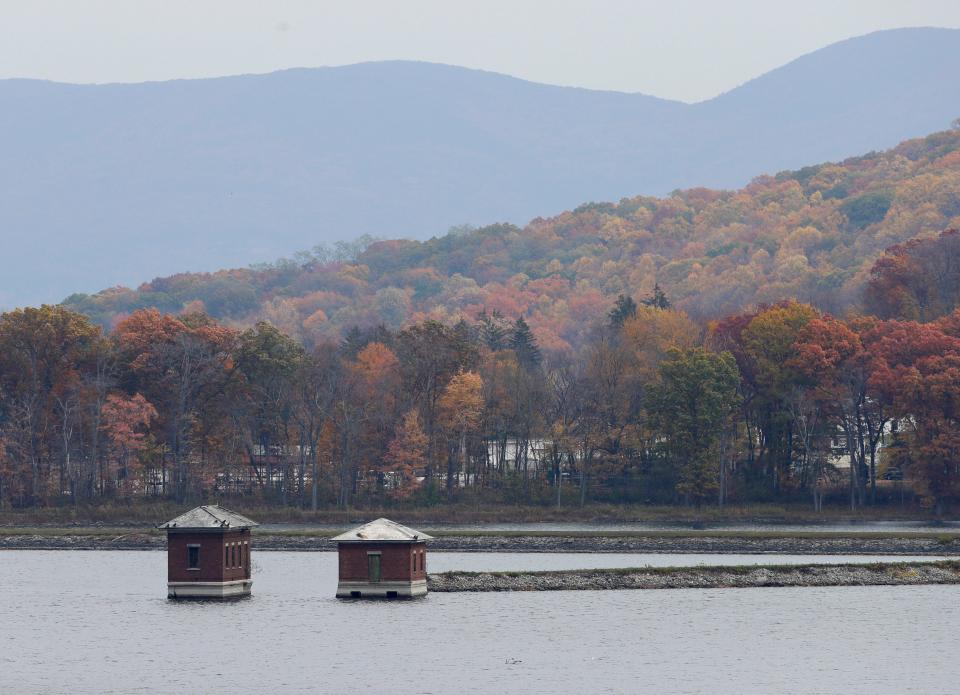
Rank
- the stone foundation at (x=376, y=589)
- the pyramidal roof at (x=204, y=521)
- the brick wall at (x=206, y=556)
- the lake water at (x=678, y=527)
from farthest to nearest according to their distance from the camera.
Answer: the lake water at (x=678, y=527)
the stone foundation at (x=376, y=589)
the brick wall at (x=206, y=556)
the pyramidal roof at (x=204, y=521)

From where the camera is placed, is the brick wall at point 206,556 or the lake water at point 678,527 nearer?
the brick wall at point 206,556

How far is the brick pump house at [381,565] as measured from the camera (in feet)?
197

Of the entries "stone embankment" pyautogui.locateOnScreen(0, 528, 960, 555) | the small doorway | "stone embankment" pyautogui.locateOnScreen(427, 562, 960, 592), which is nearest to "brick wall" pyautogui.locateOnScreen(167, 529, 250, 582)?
the small doorway

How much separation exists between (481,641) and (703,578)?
55.8ft

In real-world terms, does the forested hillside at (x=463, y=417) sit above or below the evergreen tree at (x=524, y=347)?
below

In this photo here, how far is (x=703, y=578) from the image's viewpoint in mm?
68312

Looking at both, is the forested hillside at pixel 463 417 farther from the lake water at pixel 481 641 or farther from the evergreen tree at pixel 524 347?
the lake water at pixel 481 641

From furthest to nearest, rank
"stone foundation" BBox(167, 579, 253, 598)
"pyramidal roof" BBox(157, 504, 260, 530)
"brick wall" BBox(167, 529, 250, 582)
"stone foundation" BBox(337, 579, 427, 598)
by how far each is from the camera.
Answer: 1. "stone foundation" BBox(167, 579, 253, 598)
2. "stone foundation" BBox(337, 579, 427, 598)
3. "brick wall" BBox(167, 529, 250, 582)
4. "pyramidal roof" BBox(157, 504, 260, 530)

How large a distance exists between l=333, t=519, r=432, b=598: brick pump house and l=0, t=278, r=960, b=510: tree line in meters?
44.5

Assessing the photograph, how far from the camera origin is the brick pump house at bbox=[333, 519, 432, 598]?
60.0 meters

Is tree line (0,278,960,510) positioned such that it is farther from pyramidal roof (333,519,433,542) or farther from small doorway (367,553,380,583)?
pyramidal roof (333,519,433,542)

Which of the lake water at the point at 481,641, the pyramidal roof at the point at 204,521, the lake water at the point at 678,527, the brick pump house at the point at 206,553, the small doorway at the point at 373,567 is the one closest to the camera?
the lake water at the point at 481,641

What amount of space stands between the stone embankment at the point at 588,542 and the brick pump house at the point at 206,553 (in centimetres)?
1783

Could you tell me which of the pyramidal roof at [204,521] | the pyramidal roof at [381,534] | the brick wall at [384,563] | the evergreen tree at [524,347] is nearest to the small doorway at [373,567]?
the brick wall at [384,563]
